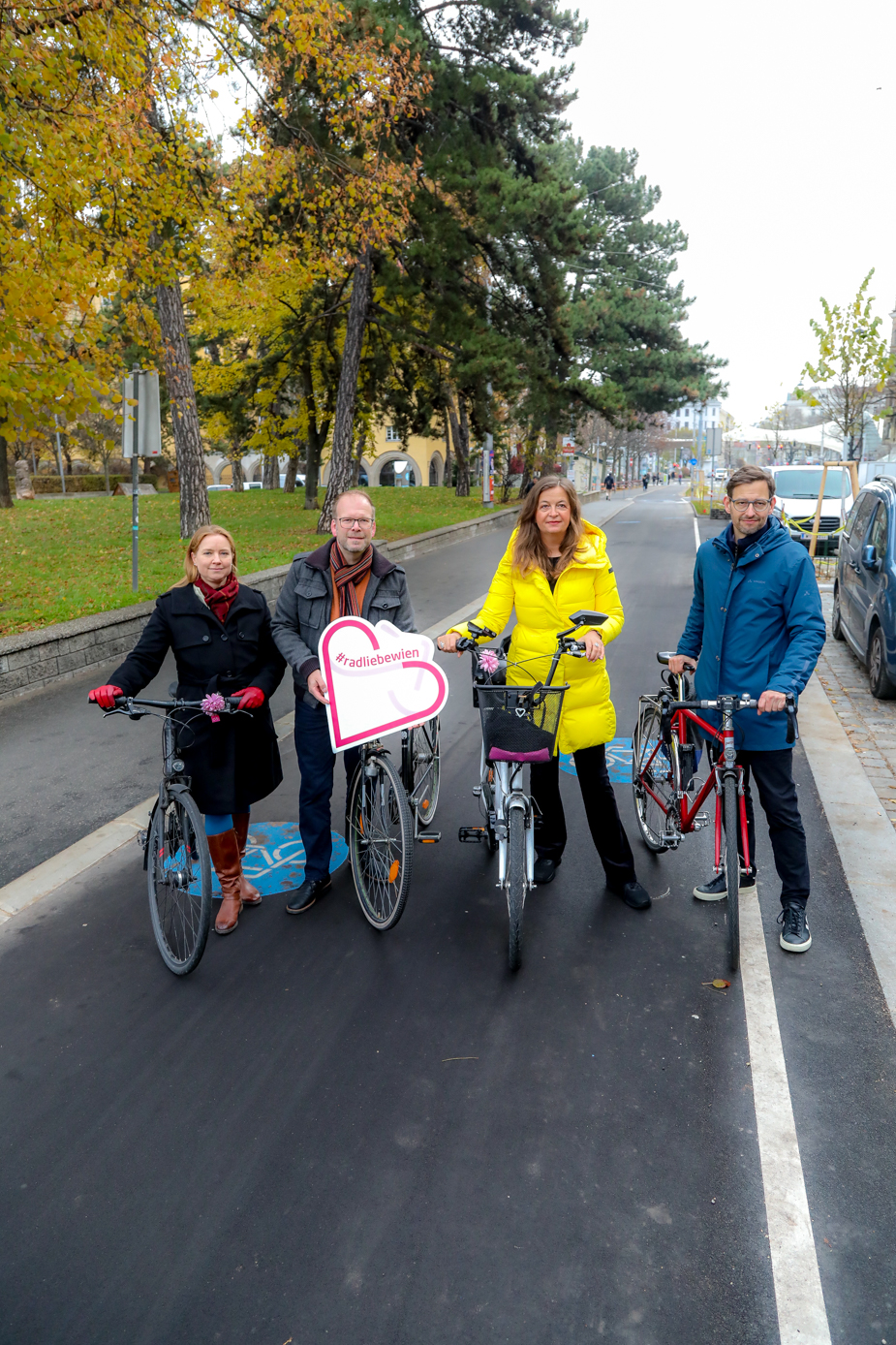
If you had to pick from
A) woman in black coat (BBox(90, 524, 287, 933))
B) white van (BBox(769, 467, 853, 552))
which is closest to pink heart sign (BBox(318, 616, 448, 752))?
woman in black coat (BBox(90, 524, 287, 933))

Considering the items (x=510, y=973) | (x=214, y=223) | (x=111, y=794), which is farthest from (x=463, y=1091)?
(x=214, y=223)

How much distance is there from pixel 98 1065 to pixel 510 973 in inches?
64.0

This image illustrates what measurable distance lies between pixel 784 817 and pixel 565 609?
1.33 m

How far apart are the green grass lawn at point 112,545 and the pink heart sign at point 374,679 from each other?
6205mm

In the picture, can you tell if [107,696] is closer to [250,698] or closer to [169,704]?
[169,704]

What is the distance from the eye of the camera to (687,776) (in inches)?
183

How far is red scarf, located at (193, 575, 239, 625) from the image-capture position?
4148 millimetres

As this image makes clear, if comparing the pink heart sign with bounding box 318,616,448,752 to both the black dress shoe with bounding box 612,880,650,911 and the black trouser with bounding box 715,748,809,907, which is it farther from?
the black trouser with bounding box 715,748,809,907

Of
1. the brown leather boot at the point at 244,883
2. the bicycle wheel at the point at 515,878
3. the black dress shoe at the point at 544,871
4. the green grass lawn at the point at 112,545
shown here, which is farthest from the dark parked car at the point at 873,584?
the green grass lawn at the point at 112,545

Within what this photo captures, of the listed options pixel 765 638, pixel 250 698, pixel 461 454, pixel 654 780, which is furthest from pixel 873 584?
pixel 461 454

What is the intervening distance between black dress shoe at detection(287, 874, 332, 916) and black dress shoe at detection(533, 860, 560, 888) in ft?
3.51

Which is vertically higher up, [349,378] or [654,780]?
[349,378]

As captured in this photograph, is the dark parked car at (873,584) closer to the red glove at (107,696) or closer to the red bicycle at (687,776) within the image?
the red bicycle at (687,776)

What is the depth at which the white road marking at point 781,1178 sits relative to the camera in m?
2.33
